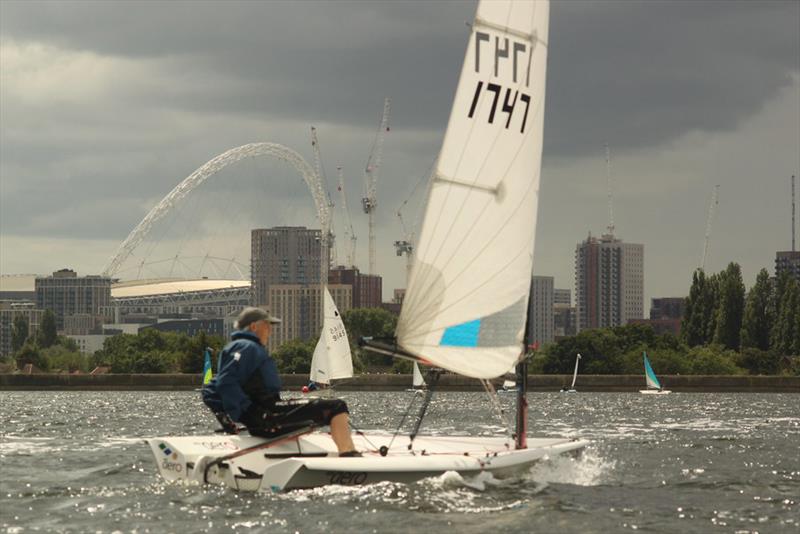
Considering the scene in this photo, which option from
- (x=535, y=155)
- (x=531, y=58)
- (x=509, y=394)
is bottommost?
(x=509, y=394)

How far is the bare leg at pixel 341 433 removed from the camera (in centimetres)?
2286

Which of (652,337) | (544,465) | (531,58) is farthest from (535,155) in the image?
(652,337)

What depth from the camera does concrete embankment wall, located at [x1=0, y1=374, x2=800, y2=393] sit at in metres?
132

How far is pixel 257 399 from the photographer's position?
23.0 meters

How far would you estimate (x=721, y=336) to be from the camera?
14712 centimetres

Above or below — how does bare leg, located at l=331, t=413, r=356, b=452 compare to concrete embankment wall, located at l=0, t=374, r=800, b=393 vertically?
above

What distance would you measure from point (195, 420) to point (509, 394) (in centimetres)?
6853

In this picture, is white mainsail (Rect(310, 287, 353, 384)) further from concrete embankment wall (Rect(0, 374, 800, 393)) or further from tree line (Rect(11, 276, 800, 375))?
tree line (Rect(11, 276, 800, 375))

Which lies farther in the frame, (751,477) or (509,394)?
(509,394)

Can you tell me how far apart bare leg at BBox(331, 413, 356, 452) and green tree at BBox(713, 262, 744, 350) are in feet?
416

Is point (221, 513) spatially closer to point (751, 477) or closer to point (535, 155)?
point (535, 155)

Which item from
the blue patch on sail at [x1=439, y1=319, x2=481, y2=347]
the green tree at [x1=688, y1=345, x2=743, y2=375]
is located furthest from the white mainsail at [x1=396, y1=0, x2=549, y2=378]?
the green tree at [x1=688, y1=345, x2=743, y2=375]

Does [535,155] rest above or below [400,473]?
above

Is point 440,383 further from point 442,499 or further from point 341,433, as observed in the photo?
point 442,499
